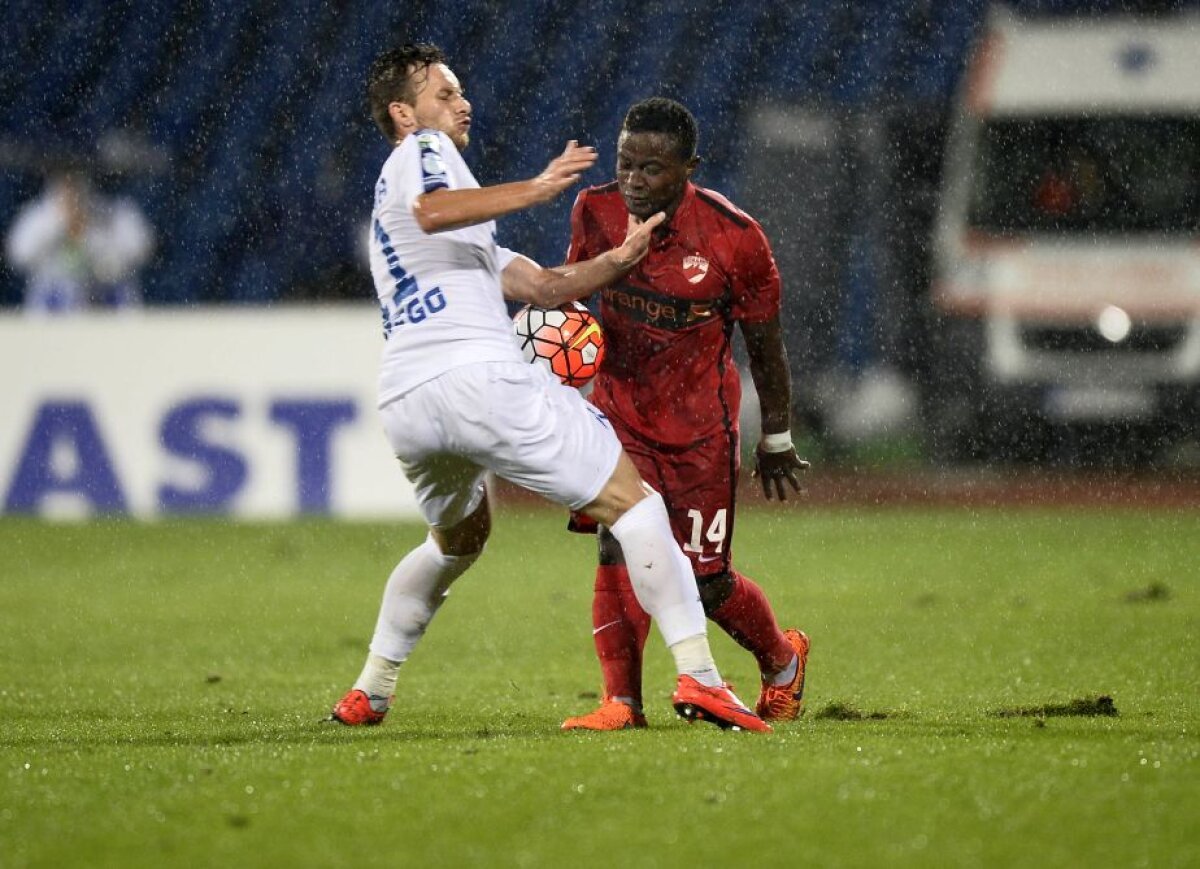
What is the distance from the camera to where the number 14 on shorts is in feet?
18.2

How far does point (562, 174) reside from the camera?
4875 mm

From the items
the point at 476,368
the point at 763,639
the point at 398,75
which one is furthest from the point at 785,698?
the point at 398,75

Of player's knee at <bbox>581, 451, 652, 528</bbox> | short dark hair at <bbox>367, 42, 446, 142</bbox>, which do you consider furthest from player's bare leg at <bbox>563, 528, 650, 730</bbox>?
short dark hair at <bbox>367, 42, 446, 142</bbox>

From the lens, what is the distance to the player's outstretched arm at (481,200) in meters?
4.75

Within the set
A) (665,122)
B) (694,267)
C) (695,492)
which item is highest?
(665,122)

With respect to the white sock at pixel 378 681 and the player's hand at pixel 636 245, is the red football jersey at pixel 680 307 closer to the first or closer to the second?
the player's hand at pixel 636 245

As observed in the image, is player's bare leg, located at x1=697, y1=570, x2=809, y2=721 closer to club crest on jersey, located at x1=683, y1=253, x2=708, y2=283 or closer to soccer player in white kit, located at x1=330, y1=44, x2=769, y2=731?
soccer player in white kit, located at x1=330, y1=44, x2=769, y2=731

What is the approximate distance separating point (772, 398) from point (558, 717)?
114cm

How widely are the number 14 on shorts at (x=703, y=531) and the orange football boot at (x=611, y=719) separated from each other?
52cm

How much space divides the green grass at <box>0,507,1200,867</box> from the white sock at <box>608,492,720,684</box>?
215mm

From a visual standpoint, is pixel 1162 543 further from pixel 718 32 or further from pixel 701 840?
pixel 718 32

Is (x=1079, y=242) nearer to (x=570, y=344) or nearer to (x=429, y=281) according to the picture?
(x=570, y=344)

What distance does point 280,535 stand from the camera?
11445mm

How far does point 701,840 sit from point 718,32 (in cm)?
1896
